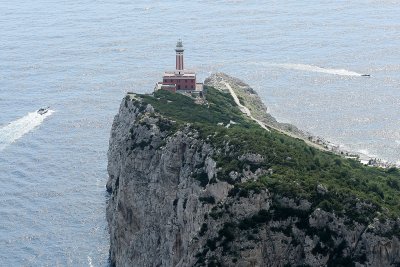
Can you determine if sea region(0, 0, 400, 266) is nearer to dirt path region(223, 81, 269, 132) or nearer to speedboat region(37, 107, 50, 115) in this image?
speedboat region(37, 107, 50, 115)

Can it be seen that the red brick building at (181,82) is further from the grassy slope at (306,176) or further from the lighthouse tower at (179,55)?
the grassy slope at (306,176)

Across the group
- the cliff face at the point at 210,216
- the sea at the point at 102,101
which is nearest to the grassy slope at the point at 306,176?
the cliff face at the point at 210,216

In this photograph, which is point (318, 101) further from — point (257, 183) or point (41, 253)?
point (257, 183)

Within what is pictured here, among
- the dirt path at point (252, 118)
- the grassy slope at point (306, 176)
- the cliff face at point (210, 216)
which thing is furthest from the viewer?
the dirt path at point (252, 118)

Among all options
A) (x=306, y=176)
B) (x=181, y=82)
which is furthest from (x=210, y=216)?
(x=181, y=82)

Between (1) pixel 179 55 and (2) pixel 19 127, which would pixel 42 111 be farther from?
(1) pixel 179 55

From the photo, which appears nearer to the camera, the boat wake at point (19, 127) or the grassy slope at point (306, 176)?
the grassy slope at point (306, 176)
